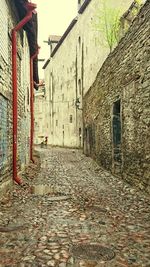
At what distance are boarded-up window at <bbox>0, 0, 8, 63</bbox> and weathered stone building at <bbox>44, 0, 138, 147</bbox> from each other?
11787 mm

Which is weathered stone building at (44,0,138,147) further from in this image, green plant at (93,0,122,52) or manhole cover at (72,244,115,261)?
manhole cover at (72,244,115,261)

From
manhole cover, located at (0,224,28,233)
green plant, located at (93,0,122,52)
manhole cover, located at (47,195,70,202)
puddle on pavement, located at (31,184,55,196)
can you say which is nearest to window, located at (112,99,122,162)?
puddle on pavement, located at (31,184,55,196)

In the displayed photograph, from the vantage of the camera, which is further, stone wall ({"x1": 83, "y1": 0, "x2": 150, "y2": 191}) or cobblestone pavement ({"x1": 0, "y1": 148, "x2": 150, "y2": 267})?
stone wall ({"x1": 83, "y1": 0, "x2": 150, "y2": 191})

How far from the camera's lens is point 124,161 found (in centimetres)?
938

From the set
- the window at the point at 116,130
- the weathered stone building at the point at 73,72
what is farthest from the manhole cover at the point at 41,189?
the weathered stone building at the point at 73,72

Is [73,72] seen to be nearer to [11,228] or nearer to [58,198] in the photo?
[58,198]

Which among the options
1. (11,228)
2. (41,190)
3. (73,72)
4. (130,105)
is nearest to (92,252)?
(11,228)

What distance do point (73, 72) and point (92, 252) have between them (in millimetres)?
23868

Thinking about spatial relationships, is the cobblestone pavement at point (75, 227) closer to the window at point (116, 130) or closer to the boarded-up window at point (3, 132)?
Result: the boarded-up window at point (3, 132)

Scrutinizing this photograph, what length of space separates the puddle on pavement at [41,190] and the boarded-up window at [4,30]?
3068 mm

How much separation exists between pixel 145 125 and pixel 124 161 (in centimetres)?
222

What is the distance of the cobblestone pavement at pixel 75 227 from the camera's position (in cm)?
367

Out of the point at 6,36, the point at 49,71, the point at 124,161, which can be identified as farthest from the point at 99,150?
the point at 49,71

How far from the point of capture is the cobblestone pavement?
Result: 3668 mm
